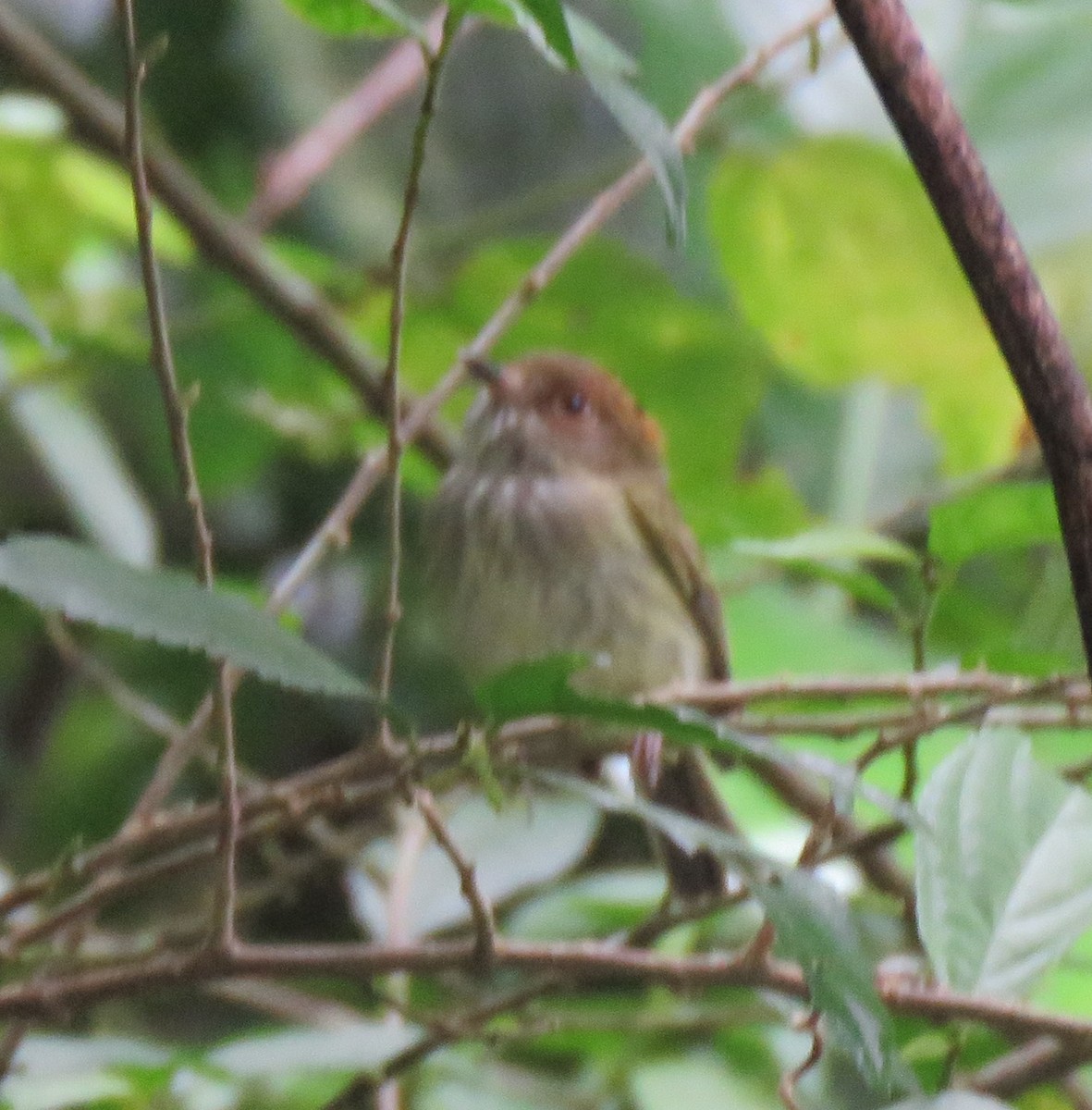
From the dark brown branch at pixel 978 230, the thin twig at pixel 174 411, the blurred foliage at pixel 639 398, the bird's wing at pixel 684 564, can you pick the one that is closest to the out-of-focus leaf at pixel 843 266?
the blurred foliage at pixel 639 398

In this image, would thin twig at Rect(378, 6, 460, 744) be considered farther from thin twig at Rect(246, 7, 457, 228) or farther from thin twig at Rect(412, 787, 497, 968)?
thin twig at Rect(246, 7, 457, 228)

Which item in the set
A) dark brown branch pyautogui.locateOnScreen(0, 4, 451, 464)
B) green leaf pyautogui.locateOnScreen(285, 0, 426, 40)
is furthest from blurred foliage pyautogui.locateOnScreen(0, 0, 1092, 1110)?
dark brown branch pyautogui.locateOnScreen(0, 4, 451, 464)

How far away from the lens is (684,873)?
2223 mm

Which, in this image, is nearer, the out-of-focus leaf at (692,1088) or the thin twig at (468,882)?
the thin twig at (468,882)

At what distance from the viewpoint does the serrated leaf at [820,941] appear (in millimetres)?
889

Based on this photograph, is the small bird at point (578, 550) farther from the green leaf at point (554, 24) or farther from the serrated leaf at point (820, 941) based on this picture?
the green leaf at point (554, 24)

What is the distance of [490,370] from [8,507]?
1.27m

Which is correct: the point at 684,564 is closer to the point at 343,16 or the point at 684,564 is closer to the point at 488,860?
the point at 488,860

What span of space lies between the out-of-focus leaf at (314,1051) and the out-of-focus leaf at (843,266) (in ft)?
3.60

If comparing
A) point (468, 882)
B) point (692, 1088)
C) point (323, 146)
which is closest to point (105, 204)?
point (323, 146)

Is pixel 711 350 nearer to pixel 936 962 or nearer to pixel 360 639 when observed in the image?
pixel 360 639

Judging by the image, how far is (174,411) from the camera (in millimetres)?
1008

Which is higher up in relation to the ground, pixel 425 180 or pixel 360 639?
pixel 425 180

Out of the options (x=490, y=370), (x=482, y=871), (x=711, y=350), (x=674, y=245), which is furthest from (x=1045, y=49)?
(x=674, y=245)
